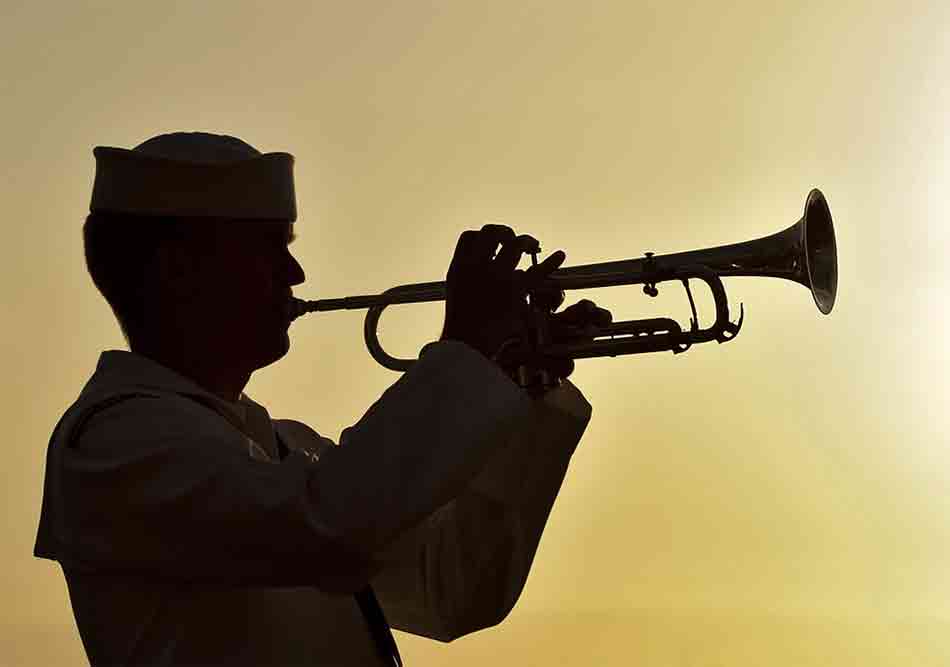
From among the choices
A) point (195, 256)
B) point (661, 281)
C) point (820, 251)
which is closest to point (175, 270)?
point (195, 256)

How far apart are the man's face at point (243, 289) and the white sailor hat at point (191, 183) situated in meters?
0.03

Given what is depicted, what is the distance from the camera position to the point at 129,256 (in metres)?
1.61

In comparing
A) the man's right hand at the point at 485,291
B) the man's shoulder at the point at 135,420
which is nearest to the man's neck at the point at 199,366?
the man's shoulder at the point at 135,420

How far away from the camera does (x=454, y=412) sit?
136 centimetres

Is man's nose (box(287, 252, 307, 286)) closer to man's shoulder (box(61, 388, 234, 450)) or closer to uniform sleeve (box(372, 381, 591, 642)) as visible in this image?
man's shoulder (box(61, 388, 234, 450))

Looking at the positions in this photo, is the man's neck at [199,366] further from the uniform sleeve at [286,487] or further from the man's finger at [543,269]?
the man's finger at [543,269]

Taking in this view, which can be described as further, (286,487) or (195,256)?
(195,256)

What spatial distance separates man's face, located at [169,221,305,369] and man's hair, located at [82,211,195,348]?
6cm

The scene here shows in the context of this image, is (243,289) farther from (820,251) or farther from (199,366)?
(820,251)

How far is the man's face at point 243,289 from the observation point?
1.58 metres

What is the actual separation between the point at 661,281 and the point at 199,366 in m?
0.76

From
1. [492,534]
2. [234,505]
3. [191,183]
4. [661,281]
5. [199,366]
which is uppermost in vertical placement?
[191,183]

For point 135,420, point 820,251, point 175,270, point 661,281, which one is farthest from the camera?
point 820,251

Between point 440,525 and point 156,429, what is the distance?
586mm
